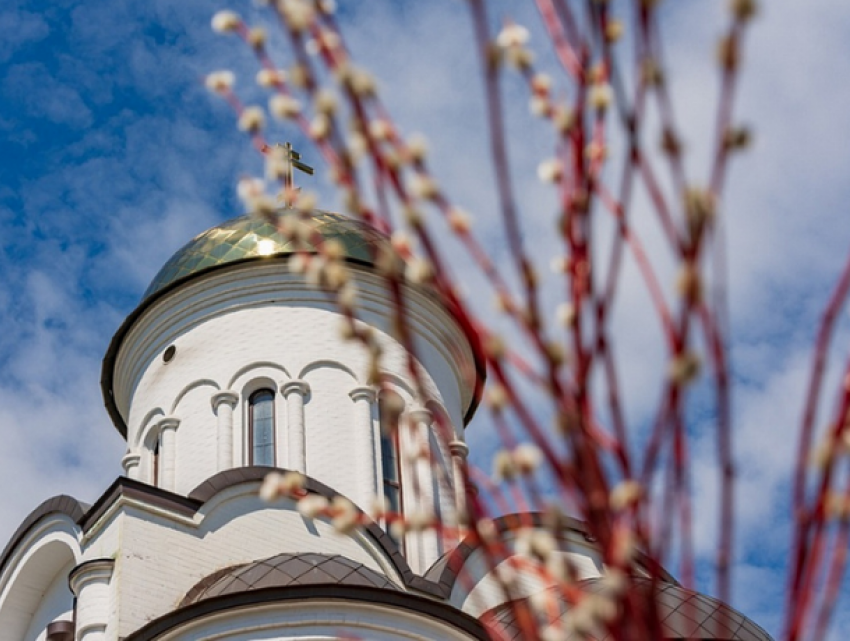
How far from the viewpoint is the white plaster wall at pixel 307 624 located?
34.1 feet

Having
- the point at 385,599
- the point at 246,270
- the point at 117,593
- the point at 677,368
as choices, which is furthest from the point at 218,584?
the point at 677,368

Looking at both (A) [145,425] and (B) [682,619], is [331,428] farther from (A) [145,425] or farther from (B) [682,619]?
(B) [682,619]

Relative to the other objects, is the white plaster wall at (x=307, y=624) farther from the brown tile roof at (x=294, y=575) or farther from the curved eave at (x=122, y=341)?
the curved eave at (x=122, y=341)

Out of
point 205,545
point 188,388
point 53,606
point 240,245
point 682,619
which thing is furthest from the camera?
point 240,245

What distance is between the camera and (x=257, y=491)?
42.1ft

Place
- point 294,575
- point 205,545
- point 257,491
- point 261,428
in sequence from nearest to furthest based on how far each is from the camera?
point 294,575, point 205,545, point 257,491, point 261,428

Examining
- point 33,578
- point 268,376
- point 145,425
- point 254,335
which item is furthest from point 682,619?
point 145,425

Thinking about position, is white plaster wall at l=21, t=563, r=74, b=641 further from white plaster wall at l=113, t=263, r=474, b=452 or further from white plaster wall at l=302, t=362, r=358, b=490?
white plaster wall at l=302, t=362, r=358, b=490

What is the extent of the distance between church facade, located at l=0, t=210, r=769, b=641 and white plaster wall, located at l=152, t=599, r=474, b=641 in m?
0.01

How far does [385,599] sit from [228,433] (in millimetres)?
4086

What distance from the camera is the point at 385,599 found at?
10.6 m

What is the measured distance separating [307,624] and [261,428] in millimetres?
4202

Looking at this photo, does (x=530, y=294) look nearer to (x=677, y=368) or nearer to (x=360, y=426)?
(x=677, y=368)

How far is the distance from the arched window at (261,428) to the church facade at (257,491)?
2 cm
